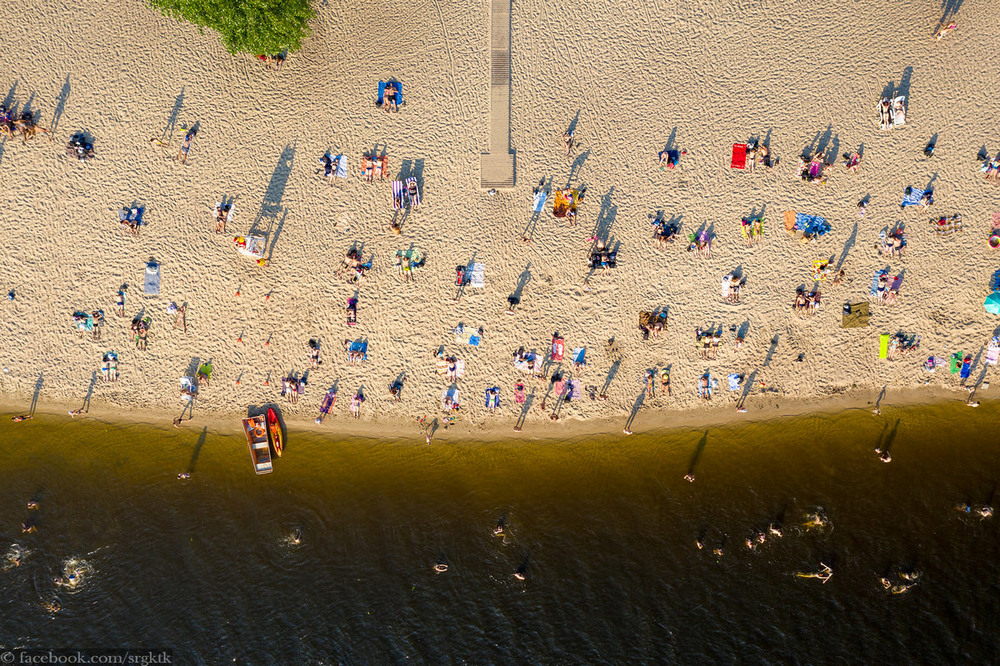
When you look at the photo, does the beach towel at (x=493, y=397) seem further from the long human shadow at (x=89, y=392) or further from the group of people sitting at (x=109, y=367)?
the long human shadow at (x=89, y=392)

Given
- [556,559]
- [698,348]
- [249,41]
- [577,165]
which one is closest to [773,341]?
[698,348]

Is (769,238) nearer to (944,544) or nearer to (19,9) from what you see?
(944,544)

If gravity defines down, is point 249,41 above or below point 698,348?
above

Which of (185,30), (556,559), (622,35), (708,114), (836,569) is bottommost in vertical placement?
(556,559)

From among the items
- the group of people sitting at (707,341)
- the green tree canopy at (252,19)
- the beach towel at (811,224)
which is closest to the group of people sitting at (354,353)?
the green tree canopy at (252,19)

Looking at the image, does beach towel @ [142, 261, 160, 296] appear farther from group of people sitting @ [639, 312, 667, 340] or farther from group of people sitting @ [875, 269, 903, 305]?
group of people sitting @ [875, 269, 903, 305]

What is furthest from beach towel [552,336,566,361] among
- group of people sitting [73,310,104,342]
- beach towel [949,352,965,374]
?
group of people sitting [73,310,104,342]

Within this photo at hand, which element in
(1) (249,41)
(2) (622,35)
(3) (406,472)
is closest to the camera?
(1) (249,41)
